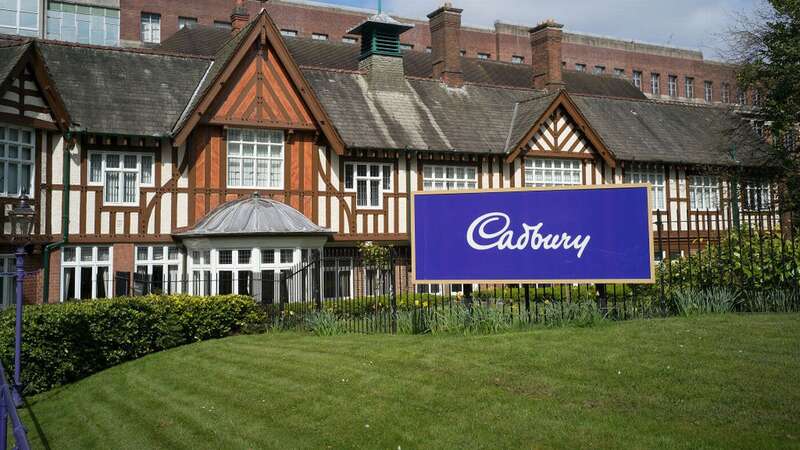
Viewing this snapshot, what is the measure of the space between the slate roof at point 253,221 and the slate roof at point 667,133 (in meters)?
Answer: 13.4

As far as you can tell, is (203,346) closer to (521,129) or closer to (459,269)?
(459,269)

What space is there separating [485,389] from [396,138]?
57.8 feet

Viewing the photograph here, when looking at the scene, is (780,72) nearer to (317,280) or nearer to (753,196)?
(753,196)

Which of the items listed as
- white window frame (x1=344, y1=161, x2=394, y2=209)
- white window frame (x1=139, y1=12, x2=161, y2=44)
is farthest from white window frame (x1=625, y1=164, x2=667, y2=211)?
white window frame (x1=139, y1=12, x2=161, y2=44)

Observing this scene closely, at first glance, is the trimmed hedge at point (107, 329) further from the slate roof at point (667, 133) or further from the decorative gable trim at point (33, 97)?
the slate roof at point (667, 133)

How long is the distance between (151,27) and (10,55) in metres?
34.8

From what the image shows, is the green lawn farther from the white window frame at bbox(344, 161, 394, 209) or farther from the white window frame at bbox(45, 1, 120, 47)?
the white window frame at bbox(45, 1, 120, 47)

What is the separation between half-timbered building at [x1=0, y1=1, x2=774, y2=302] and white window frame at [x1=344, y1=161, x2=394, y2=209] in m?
0.05

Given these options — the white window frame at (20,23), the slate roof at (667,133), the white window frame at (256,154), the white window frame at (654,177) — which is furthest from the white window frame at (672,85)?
the white window frame at (256,154)

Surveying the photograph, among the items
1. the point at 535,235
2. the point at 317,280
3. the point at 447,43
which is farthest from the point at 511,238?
the point at 447,43

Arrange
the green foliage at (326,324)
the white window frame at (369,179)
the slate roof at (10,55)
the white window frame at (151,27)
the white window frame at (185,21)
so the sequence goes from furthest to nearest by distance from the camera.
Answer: the white window frame at (185,21)
the white window frame at (151,27)
the white window frame at (369,179)
the slate roof at (10,55)
the green foliage at (326,324)

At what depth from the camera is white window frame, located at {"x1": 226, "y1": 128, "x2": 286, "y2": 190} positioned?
79.7ft

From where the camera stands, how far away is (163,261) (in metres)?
23.5

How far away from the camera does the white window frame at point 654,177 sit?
31.1 metres
